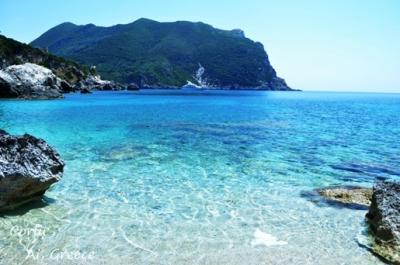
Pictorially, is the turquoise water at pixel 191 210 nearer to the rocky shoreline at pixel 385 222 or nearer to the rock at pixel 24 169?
the rocky shoreline at pixel 385 222

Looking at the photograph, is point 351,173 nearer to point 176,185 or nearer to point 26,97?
point 176,185

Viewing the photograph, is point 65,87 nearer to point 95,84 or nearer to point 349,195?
point 95,84

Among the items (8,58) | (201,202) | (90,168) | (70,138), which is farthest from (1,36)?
(201,202)

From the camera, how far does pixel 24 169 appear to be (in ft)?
41.9

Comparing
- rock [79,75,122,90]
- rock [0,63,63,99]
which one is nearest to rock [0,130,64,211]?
rock [0,63,63,99]

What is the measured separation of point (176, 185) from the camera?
665 inches

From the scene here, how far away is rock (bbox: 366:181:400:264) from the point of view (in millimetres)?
10367

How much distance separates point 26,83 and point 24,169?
7647 cm

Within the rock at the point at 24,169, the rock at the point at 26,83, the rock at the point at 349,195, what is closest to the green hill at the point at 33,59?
the rock at the point at 26,83

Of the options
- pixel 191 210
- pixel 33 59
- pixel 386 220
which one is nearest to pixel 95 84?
pixel 33 59

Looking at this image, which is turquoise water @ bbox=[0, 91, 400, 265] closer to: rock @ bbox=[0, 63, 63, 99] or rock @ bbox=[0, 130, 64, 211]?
rock @ bbox=[0, 130, 64, 211]

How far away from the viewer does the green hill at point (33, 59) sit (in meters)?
113

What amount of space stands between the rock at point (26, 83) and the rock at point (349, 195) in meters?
72.3

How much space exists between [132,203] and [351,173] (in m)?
12.9
